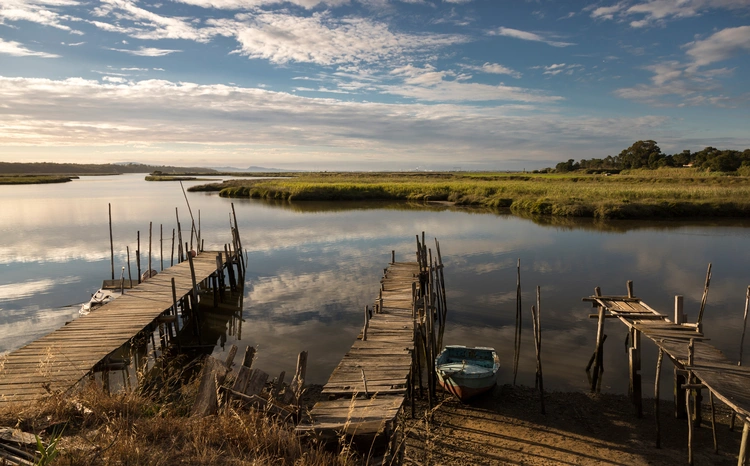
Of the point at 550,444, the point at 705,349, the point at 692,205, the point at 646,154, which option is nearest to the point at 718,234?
the point at 692,205

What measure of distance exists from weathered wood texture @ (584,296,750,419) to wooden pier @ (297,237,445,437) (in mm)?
4690

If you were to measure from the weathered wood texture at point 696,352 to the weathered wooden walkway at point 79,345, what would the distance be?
34.3 ft

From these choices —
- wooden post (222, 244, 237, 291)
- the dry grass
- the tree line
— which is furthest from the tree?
the dry grass

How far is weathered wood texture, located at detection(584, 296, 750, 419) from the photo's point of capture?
732cm

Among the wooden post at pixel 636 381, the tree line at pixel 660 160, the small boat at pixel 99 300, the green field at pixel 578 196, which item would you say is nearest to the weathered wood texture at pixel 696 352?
the wooden post at pixel 636 381

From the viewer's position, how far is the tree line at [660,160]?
249ft

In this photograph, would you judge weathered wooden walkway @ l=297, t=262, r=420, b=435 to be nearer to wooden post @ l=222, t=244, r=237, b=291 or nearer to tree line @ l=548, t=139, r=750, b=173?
wooden post @ l=222, t=244, r=237, b=291

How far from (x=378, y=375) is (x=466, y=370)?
2.97m

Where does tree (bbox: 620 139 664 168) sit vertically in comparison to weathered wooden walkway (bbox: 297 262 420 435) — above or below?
above

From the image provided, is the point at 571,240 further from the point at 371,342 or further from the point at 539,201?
the point at 371,342

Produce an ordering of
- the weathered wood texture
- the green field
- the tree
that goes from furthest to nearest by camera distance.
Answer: the tree < the green field < the weathered wood texture

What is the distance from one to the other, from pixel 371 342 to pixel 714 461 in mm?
6715

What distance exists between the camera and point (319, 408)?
7.59 meters

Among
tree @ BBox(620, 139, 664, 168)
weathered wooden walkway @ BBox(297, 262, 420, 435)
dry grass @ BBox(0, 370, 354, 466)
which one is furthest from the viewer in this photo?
tree @ BBox(620, 139, 664, 168)
